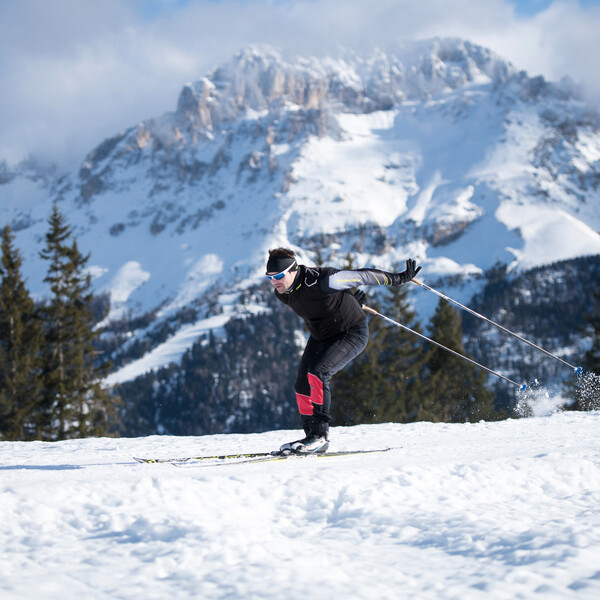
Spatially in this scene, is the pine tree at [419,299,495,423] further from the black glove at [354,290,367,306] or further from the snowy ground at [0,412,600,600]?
the snowy ground at [0,412,600,600]

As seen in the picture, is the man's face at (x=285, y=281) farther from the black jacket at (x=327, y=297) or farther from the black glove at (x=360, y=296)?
the black glove at (x=360, y=296)

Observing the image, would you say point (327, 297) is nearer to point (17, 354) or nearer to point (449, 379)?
point (17, 354)

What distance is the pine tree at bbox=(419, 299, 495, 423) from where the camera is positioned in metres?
29.7

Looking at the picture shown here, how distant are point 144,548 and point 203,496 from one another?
796 millimetres

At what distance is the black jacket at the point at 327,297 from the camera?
6.42m

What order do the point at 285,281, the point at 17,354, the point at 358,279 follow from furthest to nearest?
the point at 17,354, the point at 358,279, the point at 285,281

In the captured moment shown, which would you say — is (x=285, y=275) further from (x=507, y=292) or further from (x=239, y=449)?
(x=507, y=292)

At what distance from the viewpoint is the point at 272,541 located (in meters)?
3.76

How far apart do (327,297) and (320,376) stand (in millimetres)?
892

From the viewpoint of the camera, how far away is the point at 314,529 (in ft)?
13.2

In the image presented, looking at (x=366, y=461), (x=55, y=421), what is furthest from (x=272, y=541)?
(x=55, y=421)

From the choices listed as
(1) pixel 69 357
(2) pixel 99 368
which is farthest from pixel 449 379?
(1) pixel 69 357

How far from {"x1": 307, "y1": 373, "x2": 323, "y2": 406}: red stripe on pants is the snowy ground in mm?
757

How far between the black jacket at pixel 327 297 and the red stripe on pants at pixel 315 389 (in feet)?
1.75
